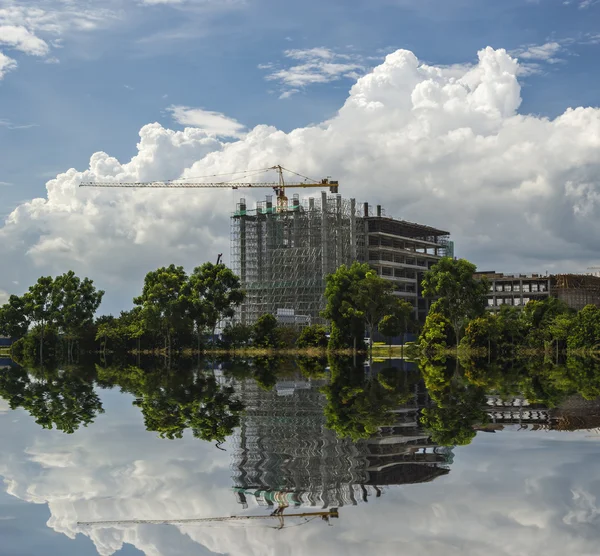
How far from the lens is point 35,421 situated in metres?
25.3

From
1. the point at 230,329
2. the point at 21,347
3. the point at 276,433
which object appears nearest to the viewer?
the point at 276,433

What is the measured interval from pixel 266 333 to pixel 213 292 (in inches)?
350

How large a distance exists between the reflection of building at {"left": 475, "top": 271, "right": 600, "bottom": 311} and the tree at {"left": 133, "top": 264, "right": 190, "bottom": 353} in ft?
245

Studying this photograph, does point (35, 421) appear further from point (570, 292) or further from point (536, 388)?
point (570, 292)

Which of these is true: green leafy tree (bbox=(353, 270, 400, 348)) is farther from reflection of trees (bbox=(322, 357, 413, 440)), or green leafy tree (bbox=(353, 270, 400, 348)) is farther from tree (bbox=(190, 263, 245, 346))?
reflection of trees (bbox=(322, 357, 413, 440))

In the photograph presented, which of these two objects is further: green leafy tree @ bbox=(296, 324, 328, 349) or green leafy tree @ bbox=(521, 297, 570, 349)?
green leafy tree @ bbox=(296, 324, 328, 349)

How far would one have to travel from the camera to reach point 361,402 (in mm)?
29594

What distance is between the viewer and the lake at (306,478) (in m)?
11.3

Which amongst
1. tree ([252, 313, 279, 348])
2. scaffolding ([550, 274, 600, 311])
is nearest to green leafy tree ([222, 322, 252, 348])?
tree ([252, 313, 279, 348])

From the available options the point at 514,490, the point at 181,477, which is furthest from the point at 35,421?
the point at 514,490

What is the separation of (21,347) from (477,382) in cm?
9217

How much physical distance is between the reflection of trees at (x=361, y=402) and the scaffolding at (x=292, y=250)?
85363 millimetres

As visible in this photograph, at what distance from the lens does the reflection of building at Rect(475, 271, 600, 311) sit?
16062cm

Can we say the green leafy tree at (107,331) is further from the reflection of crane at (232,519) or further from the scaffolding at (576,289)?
the reflection of crane at (232,519)
